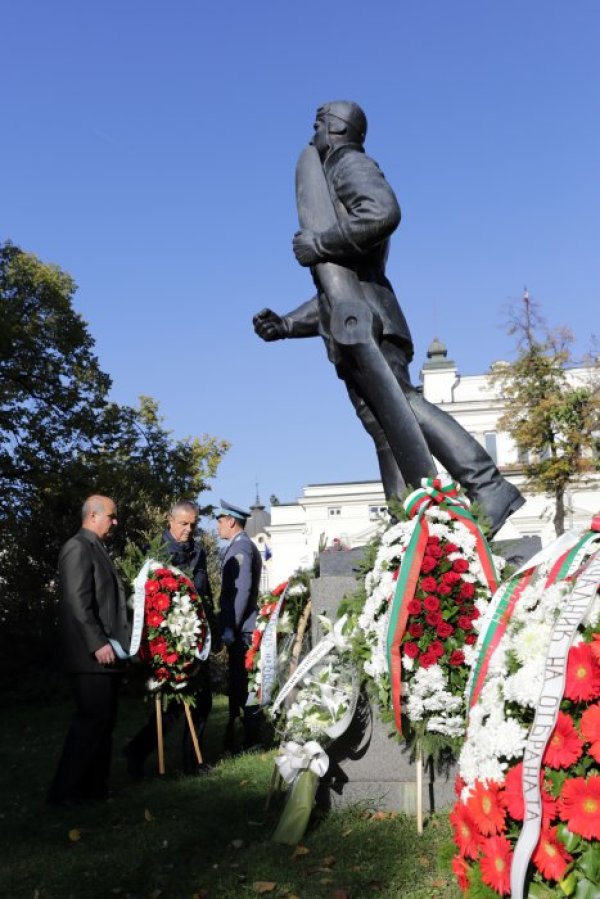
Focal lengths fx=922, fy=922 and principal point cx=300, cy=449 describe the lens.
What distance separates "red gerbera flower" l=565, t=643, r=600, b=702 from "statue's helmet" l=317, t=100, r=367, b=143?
4.94m

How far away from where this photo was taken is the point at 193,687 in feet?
24.1

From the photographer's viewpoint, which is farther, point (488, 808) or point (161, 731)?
point (161, 731)

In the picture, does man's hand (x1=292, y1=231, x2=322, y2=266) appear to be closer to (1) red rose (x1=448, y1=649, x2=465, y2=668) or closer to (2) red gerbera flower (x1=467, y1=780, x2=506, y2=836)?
(1) red rose (x1=448, y1=649, x2=465, y2=668)

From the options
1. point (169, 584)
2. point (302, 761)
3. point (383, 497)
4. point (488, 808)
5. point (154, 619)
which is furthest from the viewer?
point (383, 497)

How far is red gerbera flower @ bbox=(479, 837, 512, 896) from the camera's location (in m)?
2.34

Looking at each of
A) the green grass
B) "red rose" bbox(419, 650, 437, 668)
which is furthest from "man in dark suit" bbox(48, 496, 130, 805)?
"red rose" bbox(419, 650, 437, 668)

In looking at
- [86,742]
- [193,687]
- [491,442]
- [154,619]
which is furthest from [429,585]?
[491,442]

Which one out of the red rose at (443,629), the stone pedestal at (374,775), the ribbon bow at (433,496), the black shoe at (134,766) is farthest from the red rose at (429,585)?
the black shoe at (134,766)

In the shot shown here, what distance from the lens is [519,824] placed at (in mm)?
Answer: 2396

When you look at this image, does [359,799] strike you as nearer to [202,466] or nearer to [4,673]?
[4,673]

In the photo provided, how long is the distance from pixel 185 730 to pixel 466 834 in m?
5.27

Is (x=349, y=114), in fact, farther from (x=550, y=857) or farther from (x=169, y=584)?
(x=550, y=857)

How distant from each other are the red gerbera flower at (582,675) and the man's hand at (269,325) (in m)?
4.56

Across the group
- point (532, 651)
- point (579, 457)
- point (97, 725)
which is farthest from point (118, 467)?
point (532, 651)
